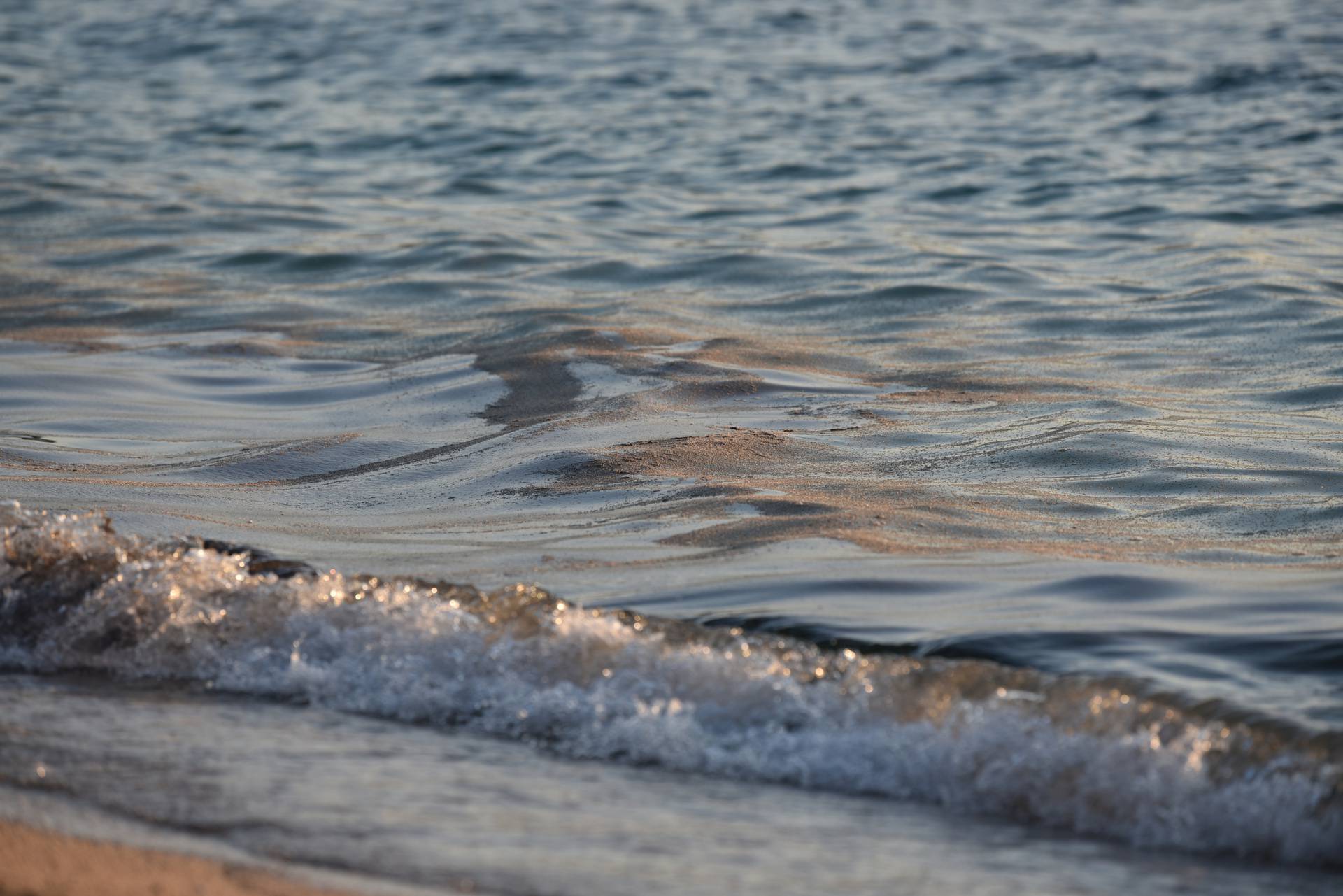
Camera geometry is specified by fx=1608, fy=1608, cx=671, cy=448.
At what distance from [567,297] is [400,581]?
4.44m

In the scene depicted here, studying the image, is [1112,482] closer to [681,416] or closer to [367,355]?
[681,416]

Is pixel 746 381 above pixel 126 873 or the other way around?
above

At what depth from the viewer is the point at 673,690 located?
3494 millimetres

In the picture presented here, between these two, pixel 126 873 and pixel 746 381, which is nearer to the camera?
pixel 126 873

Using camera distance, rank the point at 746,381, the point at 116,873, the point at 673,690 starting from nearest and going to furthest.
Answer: the point at 116,873
the point at 673,690
the point at 746,381

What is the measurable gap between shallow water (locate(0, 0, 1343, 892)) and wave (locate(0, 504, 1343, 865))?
0.05ft

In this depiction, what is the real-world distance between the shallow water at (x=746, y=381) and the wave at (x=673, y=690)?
0.01m

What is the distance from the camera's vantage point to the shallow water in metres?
3.57

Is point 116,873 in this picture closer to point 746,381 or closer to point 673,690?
point 673,690

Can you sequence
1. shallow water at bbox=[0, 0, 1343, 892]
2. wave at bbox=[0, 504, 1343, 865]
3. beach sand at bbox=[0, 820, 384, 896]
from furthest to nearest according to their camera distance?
1. shallow water at bbox=[0, 0, 1343, 892]
2. wave at bbox=[0, 504, 1343, 865]
3. beach sand at bbox=[0, 820, 384, 896]

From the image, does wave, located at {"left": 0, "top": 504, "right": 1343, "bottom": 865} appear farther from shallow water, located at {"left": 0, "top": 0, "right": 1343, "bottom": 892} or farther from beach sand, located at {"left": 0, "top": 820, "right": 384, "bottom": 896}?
beach sand, located at {"left": 0, "top": 820, "right": 384, "bottom": 896}

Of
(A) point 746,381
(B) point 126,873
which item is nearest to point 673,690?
(B) point 126,873

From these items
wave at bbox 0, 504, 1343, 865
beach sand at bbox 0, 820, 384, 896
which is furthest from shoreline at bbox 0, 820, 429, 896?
wave at bbox 0, 504, 1343, 865

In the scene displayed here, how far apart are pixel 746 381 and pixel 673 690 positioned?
3.15m
